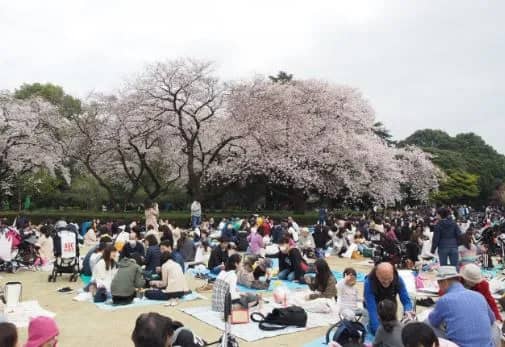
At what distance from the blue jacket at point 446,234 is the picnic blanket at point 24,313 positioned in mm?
7170

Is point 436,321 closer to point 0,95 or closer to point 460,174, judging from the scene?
point 0,95

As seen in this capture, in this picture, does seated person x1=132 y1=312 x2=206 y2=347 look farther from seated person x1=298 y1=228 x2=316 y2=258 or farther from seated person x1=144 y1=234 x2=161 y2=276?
seated person x1=298 y1=228 x2=316 y2=258

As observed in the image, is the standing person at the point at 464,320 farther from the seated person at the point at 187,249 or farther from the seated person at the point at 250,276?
the seated person at the point at 187,249

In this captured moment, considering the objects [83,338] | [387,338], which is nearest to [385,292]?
[387,338]

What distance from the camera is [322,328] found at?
6.66 m

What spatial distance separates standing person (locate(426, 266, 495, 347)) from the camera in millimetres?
3779

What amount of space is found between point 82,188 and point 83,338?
25985 mm

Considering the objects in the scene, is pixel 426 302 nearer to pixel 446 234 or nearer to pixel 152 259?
pixel 446 234

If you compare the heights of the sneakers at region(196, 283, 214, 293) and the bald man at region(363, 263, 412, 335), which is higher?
the bald man at region(363, 263, 412, 335)

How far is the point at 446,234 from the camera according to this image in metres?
9.02

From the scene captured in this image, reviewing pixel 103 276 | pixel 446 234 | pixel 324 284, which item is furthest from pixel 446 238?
pixel 103 276

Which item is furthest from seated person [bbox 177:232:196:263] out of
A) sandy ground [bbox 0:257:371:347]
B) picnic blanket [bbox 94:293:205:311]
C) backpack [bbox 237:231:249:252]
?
picnic blanket [bbox 94:293:205:311]

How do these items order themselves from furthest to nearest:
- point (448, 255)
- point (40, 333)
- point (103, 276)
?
point (448, 255) < point (103, 276) < point (40, 333)

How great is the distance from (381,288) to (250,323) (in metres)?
2.39
